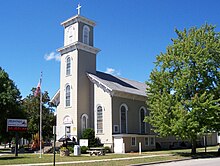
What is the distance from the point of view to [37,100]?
179 ft

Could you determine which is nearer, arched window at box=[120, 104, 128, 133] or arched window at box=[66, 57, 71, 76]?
arched window at box=[120, 104, 128, 133]

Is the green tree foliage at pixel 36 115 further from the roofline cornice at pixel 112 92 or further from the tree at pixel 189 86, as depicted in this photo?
the tree at pixel 189 86

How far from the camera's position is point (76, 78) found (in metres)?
39.6

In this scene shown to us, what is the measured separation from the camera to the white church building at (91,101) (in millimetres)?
37531

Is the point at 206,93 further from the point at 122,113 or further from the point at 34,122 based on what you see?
the point at 34,122

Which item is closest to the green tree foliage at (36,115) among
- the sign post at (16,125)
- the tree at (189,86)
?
the sign post at (16,125)

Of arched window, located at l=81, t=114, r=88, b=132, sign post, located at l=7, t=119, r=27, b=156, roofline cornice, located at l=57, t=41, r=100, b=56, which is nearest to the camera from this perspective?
sign post, located at l=7, t=119, r=27, b=156

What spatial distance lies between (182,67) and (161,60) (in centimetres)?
241

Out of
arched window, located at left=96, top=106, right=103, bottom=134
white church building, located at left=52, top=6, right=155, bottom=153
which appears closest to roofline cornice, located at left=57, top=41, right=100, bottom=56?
white church building, located at left=52, top=6, right=155, bottom=153

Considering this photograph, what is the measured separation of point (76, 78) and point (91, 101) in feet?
12.0

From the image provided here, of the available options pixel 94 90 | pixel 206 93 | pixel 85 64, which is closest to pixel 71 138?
pixel 94 90

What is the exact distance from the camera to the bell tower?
3928 centimetres

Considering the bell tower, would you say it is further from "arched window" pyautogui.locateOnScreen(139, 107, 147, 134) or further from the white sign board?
"arched window" pyautogui.locateOnScreen(139, 107, 147, 134)

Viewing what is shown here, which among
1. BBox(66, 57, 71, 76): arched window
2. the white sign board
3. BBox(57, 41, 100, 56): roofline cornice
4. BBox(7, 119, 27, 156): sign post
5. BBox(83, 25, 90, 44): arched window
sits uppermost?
BBox(83, 25, 90, 44): arched window
